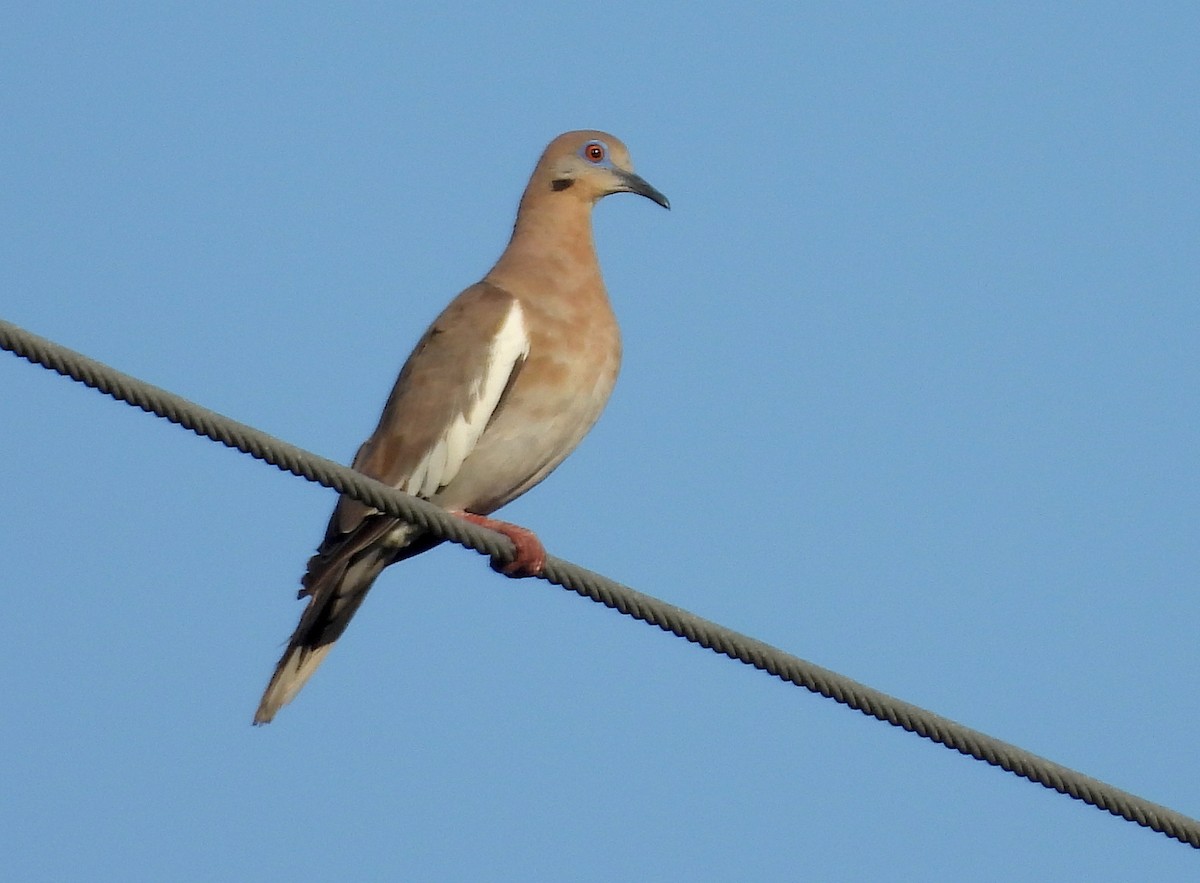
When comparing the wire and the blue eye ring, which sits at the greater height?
→ the blue eye ring

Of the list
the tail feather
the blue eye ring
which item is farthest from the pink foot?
the blue eye ring

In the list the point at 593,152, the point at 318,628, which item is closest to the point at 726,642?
the point at 318,628

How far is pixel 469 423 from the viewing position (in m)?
7.19

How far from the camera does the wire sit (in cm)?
478

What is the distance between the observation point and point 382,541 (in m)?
6.99

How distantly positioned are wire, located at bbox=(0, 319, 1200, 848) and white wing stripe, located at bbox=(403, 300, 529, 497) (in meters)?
1.68

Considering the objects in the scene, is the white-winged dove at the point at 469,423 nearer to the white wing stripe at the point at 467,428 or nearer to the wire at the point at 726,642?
the white wing stripe at the point at 467,428

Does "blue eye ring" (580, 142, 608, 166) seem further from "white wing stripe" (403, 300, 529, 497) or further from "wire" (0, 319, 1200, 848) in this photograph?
"wire" (0, 319, 1200, 848)

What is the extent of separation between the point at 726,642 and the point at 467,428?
86.3 inches

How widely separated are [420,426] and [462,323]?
45 centimetres

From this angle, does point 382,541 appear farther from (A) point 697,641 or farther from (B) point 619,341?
(A) point 697,641

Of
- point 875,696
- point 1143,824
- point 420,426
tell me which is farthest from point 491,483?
point 1143,824

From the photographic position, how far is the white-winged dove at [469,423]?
23.5ft

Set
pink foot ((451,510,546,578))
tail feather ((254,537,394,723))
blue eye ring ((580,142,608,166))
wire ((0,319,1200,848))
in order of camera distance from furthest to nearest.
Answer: blue eye ring ((580,142,608,166)) → tail feather ((254,537,394,723)) → pink foot ((451,510,546,578)) → wire ((0,319,1200,848))
